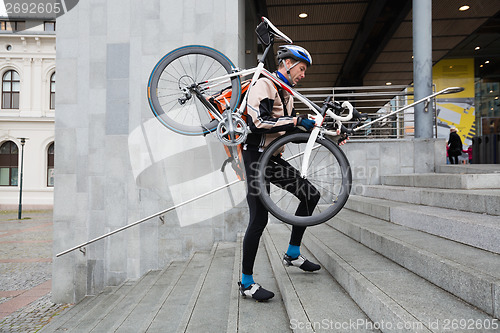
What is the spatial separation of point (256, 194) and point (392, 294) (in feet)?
3.93

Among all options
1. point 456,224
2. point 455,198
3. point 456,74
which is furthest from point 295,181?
point 456,74

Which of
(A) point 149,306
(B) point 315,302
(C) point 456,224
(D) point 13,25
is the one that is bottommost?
(A) point 149,306

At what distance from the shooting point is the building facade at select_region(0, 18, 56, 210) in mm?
24047

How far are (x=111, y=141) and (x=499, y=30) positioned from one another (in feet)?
51.4

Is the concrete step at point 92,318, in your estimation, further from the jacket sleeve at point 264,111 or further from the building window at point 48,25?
the building window at point 48,25

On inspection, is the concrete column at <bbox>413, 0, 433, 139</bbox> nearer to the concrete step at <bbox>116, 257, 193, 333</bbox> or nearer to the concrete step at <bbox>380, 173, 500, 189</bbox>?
the concrete step at <bbox>380, 173, 500, 189</bbox>

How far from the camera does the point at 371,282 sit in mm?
2455

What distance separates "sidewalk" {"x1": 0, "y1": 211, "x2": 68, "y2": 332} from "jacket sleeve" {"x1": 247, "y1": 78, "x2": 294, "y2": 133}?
482 centimetres

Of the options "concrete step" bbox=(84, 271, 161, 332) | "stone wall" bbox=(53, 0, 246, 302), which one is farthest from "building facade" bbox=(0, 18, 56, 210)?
"concrete step" bbox=(84, 271, 161, 332)

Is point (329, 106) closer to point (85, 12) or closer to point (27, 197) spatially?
point (85, 12)

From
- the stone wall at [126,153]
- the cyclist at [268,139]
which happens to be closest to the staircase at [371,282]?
the cyclist at [268,139]

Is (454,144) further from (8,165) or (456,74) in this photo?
(8,165)

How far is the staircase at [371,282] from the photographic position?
1985 millimetres

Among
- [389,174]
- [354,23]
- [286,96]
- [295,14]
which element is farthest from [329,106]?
[354,23]
